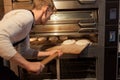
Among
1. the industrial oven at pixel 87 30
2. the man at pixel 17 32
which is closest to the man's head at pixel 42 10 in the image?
the man at pixel 17 32

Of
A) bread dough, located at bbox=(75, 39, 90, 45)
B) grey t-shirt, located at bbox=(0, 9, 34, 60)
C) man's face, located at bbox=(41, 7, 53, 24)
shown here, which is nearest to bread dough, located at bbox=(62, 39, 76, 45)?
bread dough, located at bbox=(75, 39, 90, 45)

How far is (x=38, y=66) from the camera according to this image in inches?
48.9

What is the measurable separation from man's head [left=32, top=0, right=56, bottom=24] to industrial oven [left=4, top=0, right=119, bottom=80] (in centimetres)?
72

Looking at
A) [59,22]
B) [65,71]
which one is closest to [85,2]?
[59,22]

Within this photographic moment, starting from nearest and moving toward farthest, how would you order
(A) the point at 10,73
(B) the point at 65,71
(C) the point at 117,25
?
(A) the point at 10,73
(C) the point at 117,25
(B) the point at 65,71

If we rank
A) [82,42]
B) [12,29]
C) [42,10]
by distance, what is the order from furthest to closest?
[82,42] < [42,10] < [12,29]

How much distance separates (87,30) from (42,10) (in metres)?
0.85

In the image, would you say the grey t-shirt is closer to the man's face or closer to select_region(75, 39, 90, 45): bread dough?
the man's face

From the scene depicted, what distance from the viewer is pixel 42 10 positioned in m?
1.42

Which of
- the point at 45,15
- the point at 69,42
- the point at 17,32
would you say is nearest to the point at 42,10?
the point at 45,15

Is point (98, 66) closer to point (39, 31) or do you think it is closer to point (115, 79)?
point (115, 79)

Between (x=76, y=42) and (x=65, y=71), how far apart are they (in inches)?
13.5

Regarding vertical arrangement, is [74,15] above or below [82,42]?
above

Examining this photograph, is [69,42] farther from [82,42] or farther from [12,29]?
[12,29]
